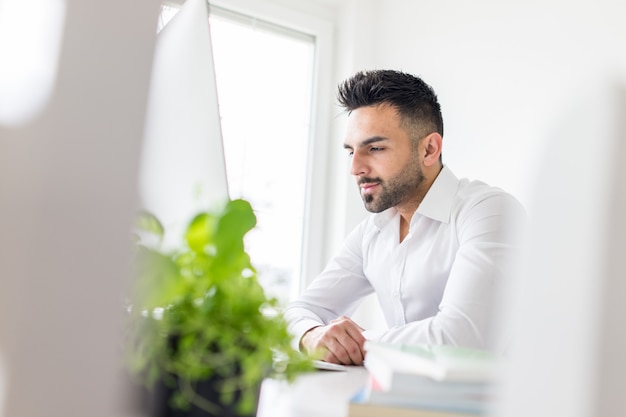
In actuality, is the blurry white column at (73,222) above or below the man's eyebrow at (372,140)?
below

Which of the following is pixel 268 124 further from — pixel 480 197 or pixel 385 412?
pixel 385 412

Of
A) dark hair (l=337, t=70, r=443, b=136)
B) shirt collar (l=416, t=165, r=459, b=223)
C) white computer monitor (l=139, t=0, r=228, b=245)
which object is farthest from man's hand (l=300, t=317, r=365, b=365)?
dark hair (l=337, t=70, r=443, b=136)

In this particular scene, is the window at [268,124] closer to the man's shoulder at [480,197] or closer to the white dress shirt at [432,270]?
the white dress shirt at [432,270]

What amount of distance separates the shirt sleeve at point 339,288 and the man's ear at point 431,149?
1.16 ft

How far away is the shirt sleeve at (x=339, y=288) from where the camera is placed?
2090 mm

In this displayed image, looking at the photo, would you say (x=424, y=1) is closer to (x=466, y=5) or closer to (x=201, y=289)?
(x=466, y=5)

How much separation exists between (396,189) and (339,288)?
404 mm

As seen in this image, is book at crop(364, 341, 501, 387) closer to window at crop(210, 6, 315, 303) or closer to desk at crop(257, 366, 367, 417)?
desk at crop(257, 366, 367, 417)

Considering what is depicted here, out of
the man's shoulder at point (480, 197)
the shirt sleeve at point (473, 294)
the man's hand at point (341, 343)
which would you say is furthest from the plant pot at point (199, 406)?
the man's shoulder at point (480, 197)

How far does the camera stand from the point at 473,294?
1574 mm

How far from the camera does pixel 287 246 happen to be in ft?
10.0

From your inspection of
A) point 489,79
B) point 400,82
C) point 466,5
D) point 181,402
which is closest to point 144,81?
point 181,402

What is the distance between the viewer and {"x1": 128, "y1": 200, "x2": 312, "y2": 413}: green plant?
512 millimetres

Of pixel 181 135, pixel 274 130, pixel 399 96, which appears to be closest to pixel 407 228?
pixel 399 96
